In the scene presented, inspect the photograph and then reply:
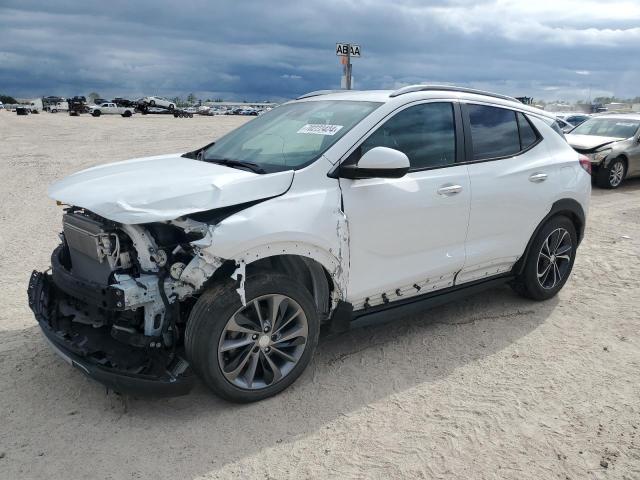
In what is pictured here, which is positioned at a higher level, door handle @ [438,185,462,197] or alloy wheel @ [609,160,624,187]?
door handle @ [438,185,462,197]

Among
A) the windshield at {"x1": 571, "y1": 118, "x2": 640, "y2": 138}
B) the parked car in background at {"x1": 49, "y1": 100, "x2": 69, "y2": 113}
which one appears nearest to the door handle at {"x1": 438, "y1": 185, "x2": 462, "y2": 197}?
the windshield at {"x1": 571, "y1": 118, "x2": 640, "y2": 138}

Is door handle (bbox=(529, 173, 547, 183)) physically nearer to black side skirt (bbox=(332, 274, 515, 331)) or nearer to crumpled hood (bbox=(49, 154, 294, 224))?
black side skirt (bbox=(332, 274, 515, 331))

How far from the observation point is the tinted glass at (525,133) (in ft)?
16.1

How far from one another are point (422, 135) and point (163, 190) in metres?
1.97

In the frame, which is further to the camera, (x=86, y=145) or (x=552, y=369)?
(x=86, y=145)

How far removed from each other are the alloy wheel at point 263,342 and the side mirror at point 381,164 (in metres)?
0.94

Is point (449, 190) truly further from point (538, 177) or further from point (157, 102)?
point (157, 102)

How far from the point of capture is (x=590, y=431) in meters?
3.30

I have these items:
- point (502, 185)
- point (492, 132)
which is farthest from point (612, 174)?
point (502, 185)

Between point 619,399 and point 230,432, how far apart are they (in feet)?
8.25

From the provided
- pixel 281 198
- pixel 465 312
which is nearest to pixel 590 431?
pixel 465 312

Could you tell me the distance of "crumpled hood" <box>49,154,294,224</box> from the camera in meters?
3.08

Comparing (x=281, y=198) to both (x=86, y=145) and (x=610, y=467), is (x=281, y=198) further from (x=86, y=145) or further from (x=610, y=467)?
(x=86, y=145)

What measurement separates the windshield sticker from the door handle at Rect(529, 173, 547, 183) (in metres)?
1.90
